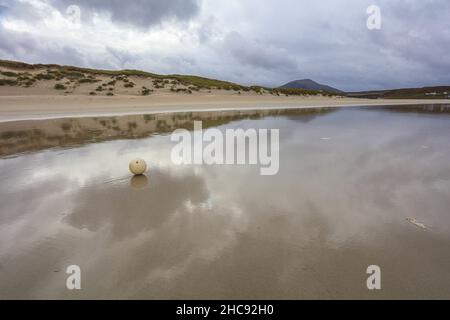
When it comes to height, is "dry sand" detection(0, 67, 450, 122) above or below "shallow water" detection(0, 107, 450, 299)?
above

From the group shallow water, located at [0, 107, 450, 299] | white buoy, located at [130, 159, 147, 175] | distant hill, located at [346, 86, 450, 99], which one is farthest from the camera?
distant hill, located at [346, 86, 450, 99]

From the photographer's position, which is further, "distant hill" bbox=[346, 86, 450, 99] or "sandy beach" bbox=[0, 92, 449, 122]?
"distant hill" bbox=[346, 86, 450, 99]

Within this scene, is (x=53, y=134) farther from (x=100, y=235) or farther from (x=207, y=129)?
(x=100, y=235)

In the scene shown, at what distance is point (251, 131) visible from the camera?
52.2 ft

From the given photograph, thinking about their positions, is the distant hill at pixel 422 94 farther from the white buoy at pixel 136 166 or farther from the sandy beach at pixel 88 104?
the white buoy at pixel 136 166

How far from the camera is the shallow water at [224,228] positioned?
356cm

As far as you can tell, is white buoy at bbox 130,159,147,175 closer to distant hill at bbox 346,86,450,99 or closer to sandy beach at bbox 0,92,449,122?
sandy beach at bbox 0,92,449,122

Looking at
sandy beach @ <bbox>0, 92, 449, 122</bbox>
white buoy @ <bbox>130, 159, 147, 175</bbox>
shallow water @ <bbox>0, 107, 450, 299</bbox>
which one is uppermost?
sandy beach @ <bbox>0, 92, 449, 122</bbox>

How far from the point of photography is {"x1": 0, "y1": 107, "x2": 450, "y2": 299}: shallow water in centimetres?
356

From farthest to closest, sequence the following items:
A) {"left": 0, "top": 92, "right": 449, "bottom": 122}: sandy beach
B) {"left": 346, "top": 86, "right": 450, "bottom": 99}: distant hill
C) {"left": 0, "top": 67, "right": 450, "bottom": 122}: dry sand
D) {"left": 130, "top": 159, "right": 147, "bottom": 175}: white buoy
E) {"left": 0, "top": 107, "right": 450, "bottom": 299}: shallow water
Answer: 1. {"left": 346, "top": 86, "right": 450, "bottom": 99}: distant hill
2. {"left": 0, "top": 67, "right": 450, "bottom": 122}: dry sand
3. {"left": 0, "top": 92, "right": 449, "bottom": 122}: sandy beach
4. {"left": 130, "top": 159, "right": 147, "bottom": 175}: white buoy
5. {"left": 0, "top": 107, "right": 450, "bottom": 299}: shallow water

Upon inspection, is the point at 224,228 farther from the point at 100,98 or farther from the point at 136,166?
the point at 100,98

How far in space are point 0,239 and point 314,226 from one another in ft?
16.2

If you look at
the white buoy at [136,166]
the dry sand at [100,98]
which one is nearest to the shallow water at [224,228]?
the white buoy at [136,166]

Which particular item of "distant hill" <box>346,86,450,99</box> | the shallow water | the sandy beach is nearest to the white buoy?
the shallow water
